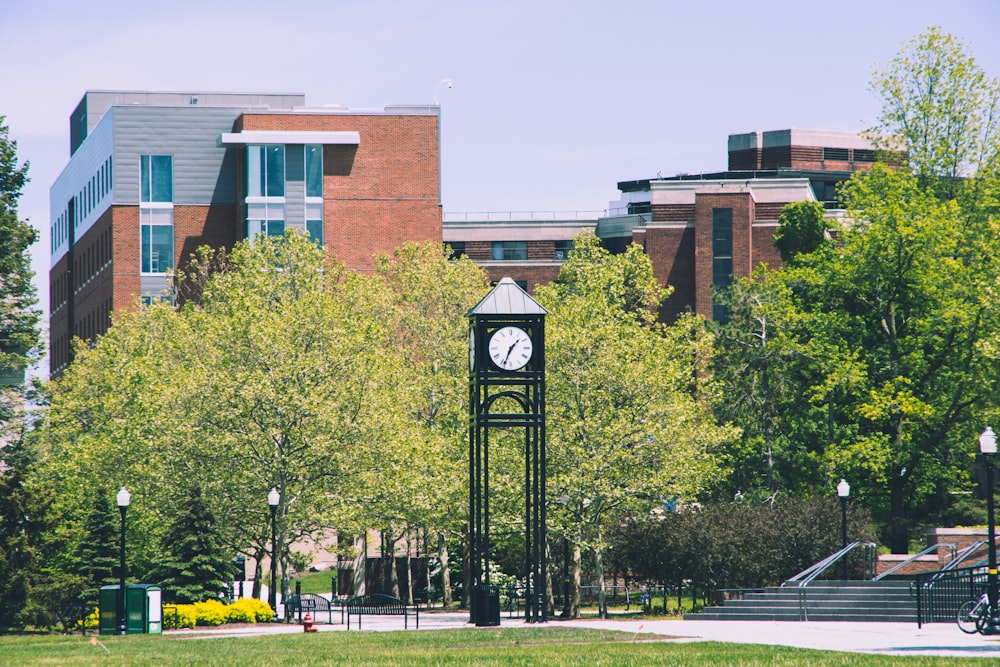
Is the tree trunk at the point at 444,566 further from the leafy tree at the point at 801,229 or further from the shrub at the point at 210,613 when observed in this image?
the leafy tree at the point at 801,229

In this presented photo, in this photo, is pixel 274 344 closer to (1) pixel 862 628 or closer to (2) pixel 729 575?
(2) pixel 729 575

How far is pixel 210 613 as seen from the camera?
3988cm

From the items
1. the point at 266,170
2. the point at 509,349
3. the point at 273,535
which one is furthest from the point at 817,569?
the point at 266,170

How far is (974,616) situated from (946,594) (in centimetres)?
486

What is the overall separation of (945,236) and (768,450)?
39.8 feet

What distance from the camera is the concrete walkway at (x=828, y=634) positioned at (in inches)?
922

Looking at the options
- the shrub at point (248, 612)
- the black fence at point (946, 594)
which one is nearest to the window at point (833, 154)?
the shrub at point (248, 612)

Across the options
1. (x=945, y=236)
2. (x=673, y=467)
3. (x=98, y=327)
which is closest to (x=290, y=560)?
(x=673, y=467)

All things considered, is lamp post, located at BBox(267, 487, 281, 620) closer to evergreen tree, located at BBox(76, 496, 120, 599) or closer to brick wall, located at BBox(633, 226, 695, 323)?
evergreen tree, located at BBox(76, 496, 120, 599)

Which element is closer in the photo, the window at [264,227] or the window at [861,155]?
the window at [264,227]

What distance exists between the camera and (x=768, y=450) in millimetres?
58344

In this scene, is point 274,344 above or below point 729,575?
above

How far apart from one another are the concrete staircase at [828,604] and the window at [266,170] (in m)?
55.6

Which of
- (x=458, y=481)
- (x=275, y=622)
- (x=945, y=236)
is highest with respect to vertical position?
(x=945, y=236)
